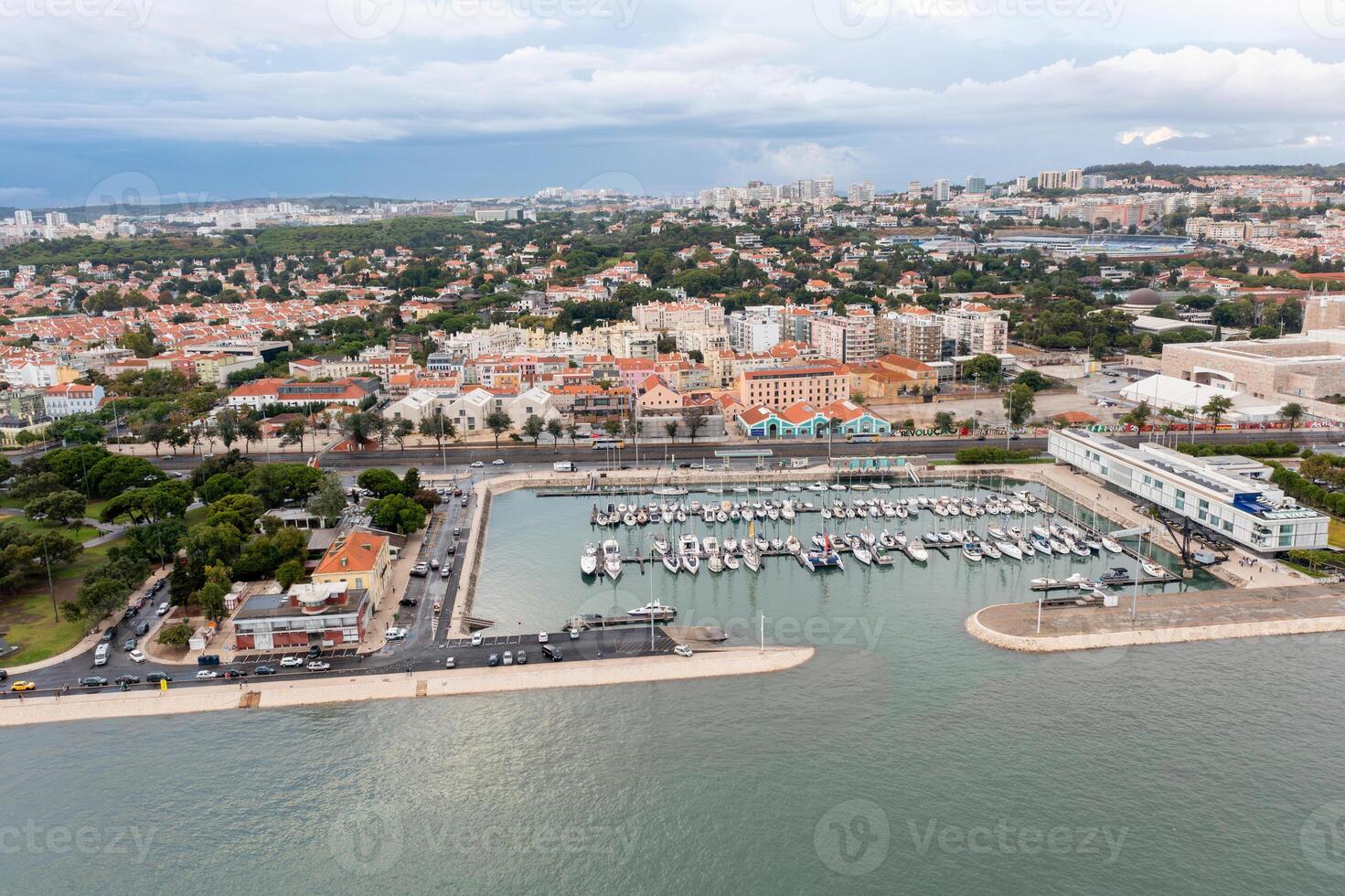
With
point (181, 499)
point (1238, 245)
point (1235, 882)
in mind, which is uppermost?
point (1238, 245)

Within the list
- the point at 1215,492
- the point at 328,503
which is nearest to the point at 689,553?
the point at 328,503

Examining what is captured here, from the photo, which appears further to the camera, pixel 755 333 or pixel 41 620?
pixel 755 333

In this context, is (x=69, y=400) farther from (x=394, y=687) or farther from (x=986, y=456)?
(x=986, y=456)

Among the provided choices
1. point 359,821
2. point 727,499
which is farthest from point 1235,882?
point 727,499

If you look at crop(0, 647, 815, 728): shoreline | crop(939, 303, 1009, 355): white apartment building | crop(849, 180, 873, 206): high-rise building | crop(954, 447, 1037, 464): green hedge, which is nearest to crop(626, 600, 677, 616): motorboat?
crop(0, 647, 815, 728): shoreline

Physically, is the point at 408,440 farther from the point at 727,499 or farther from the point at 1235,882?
the point at 1235,882

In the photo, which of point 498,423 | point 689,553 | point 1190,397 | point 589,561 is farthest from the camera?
point 1190,397

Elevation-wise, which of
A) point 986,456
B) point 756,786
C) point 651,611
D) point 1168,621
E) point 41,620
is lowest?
point 756,786
